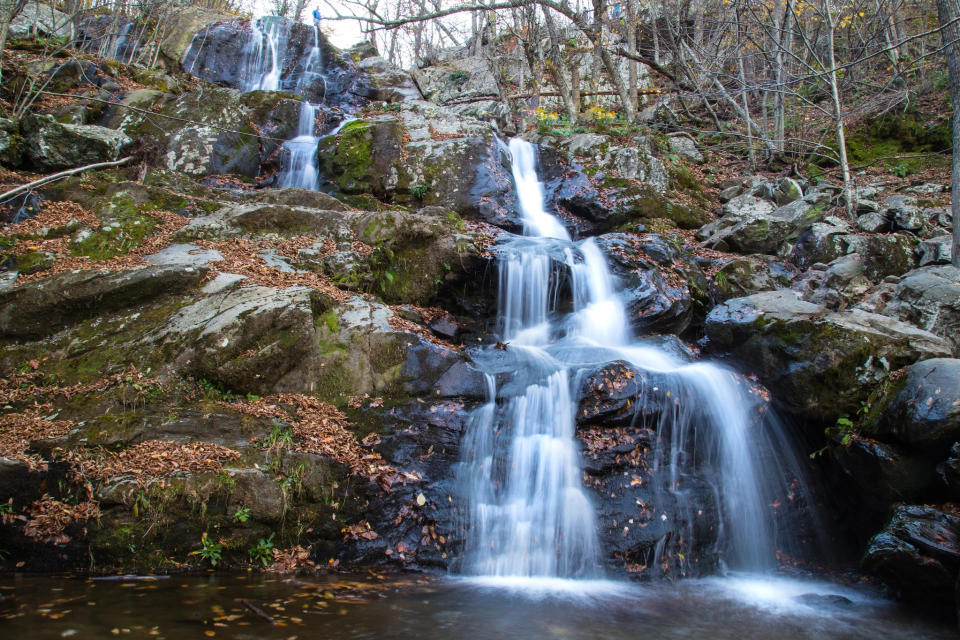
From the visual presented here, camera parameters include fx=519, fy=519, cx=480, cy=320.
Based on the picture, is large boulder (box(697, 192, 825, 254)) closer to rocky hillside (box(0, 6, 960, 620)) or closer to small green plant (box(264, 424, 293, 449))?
rocky hillside (box(0, 6, 960, 620))

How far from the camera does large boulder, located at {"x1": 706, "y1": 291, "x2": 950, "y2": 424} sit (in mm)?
5836

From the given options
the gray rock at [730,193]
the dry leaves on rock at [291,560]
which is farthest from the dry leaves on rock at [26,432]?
the gray rock at [730,193]

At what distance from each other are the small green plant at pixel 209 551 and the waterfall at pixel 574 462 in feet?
7.22

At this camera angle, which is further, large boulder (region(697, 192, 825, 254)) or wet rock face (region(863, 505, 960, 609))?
large boulder (region(697, 192, 825, 254))

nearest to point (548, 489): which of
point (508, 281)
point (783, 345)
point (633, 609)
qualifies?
point (633, 609)

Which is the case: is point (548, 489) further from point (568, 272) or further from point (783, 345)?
point (568, 272)

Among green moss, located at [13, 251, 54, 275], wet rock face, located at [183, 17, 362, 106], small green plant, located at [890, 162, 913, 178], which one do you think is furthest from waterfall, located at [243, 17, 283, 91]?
small green plant, located at [890, 162, 913, 178]

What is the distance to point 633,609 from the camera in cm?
429

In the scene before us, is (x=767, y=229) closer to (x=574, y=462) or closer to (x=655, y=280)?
(x=655, y=280)

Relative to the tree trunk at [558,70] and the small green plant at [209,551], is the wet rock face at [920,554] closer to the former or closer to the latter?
the small green plant at [209,551]

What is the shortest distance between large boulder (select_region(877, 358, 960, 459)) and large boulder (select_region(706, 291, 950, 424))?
1.55ft

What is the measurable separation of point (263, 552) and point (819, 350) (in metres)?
6.46

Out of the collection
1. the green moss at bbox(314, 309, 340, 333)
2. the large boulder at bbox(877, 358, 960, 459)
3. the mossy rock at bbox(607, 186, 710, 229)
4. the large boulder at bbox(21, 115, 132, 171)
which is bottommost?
the large boulder at bbox(877, 358, 960, 459)

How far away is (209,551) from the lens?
4.46m
